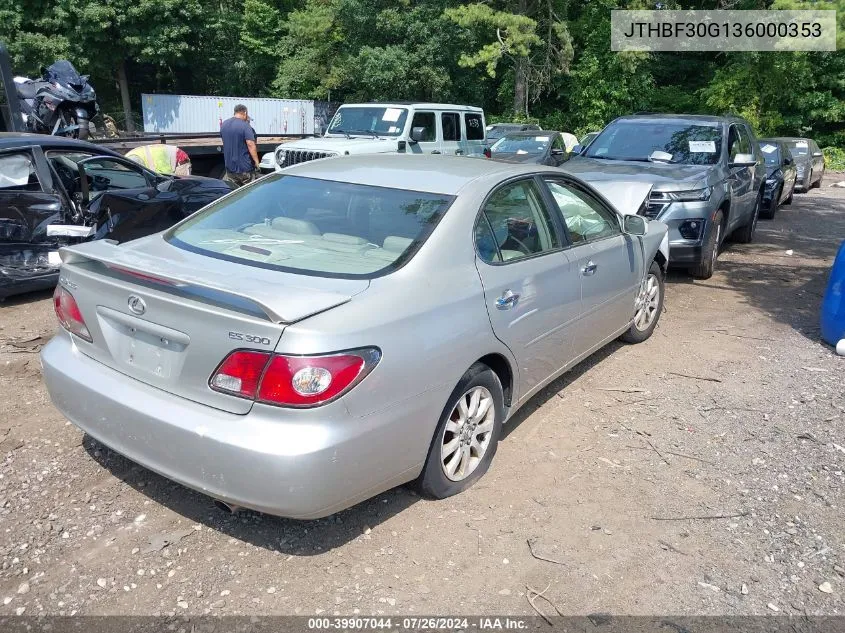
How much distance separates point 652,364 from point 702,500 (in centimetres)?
201

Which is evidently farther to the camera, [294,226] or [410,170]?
[410,170]

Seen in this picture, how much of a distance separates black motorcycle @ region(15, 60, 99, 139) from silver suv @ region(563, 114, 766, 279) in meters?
7.97

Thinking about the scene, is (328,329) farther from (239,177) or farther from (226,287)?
(239,177)

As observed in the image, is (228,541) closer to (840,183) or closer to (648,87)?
(840,183)

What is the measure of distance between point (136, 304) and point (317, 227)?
3.44ft

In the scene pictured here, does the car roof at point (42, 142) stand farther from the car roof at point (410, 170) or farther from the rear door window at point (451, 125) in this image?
the rear door window at point (451, 125)

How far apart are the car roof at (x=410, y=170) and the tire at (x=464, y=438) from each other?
1.00 m

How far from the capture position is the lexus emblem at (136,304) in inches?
114

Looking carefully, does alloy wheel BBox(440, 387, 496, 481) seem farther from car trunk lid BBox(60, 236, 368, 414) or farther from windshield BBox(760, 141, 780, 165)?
windshield BBox(760, 141, 780, 165)

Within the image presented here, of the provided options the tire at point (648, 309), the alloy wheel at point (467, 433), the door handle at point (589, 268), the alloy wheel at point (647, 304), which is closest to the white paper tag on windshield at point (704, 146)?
the tire at point (648, 309)

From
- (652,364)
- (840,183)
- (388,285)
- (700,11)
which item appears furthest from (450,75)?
(388,285)

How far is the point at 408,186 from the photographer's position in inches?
147

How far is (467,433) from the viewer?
349cm

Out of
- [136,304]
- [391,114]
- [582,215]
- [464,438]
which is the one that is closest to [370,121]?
[391,114]
